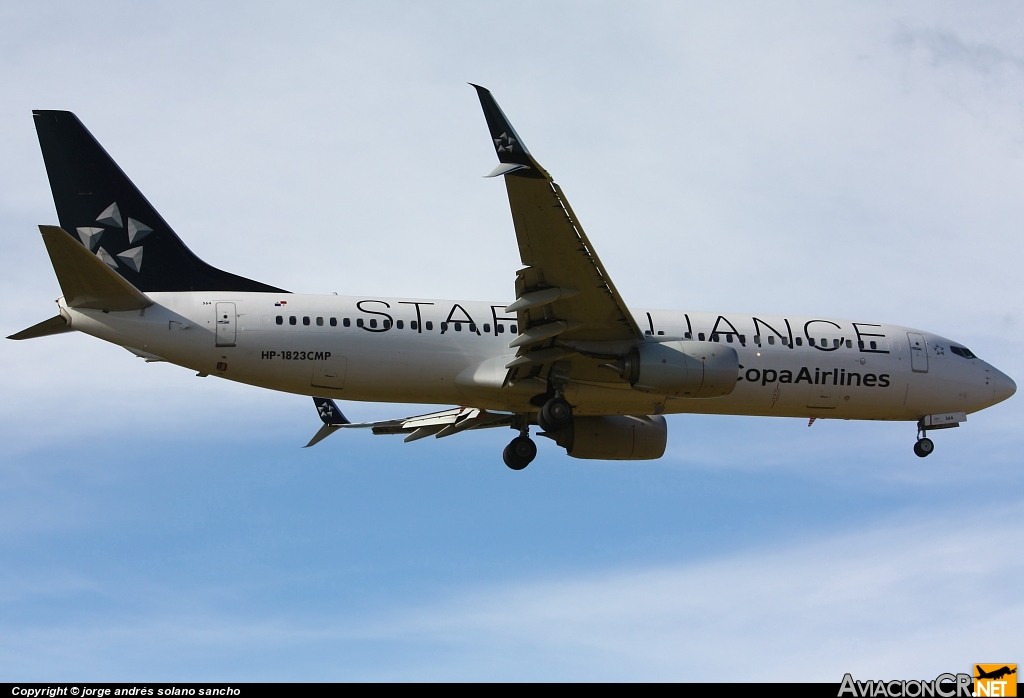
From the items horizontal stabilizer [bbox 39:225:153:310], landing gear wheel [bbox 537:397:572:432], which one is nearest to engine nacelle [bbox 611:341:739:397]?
landing gear wheel [bbox 537:397:572:432]

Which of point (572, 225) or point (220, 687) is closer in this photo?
point (220, 687)

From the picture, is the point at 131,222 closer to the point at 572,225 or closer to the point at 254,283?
the point at 254,283

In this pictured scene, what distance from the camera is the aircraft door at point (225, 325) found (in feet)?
83.4

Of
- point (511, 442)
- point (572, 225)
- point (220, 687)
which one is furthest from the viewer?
point (511, 442)

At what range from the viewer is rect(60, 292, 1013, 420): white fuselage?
2547 cm

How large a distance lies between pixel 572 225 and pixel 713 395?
537 centimetres

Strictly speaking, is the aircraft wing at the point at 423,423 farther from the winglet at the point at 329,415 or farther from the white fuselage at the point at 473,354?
the white fuselage at the point at 473,354

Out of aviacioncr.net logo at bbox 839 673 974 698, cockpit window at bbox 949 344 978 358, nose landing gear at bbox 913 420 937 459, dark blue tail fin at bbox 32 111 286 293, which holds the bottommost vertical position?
aviacioncr.net logo at bbox 839 673 974 698

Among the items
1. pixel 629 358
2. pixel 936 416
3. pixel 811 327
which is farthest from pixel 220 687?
pixel 936 416

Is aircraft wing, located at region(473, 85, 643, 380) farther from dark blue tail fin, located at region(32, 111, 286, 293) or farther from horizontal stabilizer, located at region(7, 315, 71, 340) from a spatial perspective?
horizontal stabilizer, located at region(7, 315, 71, 340)

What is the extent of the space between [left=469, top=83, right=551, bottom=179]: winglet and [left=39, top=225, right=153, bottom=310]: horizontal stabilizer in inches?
329

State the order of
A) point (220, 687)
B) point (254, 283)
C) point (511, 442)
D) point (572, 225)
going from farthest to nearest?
point (511, 442), point (254, 283), point (572, 225), point (220, 687)

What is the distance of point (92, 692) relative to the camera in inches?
734

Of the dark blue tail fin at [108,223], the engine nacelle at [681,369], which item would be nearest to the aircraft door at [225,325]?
the dark blue tail fin at [108,223]
